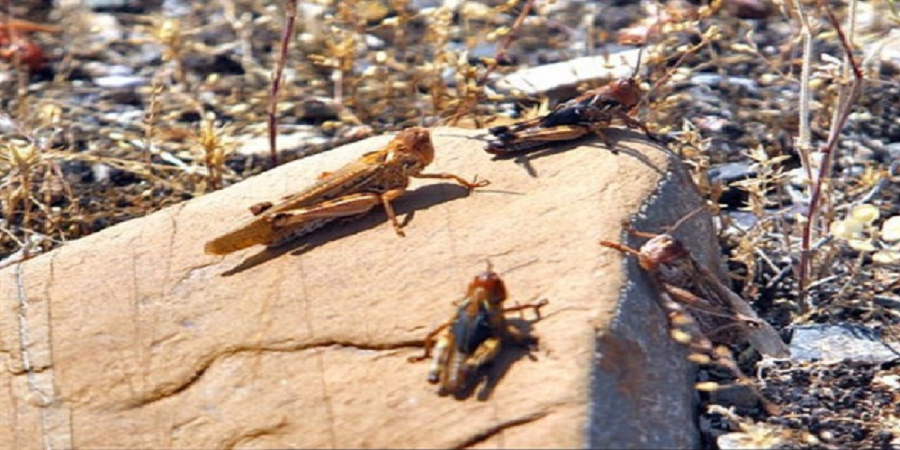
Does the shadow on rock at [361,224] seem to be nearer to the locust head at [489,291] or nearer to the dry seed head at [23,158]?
the locust head at [489,291]

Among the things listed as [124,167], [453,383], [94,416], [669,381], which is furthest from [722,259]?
[124,167]

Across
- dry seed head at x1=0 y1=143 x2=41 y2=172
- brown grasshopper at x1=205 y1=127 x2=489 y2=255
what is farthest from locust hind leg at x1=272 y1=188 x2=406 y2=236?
dry seed head at x1=0 y1=143 x2=41 y2=172

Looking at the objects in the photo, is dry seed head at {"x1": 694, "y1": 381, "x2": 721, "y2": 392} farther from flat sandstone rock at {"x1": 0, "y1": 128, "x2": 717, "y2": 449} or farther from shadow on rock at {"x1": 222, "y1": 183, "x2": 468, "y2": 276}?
shadow on rock at {"x1": 222, "y1": 183, "x2": 468, "y2": 276}

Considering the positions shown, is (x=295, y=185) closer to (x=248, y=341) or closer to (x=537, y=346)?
(x=248, y=341)

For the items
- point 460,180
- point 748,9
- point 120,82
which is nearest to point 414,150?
point 460,180

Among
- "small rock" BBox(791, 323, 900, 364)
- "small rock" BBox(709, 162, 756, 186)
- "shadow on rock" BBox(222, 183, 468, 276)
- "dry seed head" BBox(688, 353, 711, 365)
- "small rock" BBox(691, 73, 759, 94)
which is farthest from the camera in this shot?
"small rock" BBox(691, 73, 759, 94)

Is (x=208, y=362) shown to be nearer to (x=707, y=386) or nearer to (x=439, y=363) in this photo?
(x=439, y=363)
